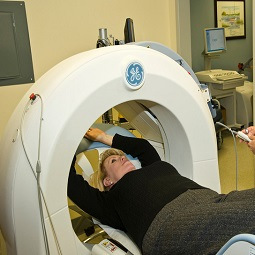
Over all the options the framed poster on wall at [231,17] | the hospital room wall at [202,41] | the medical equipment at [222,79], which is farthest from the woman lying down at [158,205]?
the framed poster on wall at [231,17]

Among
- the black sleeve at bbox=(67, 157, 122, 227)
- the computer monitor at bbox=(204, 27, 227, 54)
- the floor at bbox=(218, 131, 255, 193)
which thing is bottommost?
the floor at bbox=(218, 131, 255, 193)

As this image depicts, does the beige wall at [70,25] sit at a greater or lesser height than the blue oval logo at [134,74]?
greater

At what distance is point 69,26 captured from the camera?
2506mm

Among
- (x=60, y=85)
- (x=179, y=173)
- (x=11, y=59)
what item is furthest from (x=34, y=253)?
(x=11, y=59)

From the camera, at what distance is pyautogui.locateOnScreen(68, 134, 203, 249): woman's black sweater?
1334 millimetres

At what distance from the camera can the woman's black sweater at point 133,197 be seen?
1334 millimetres

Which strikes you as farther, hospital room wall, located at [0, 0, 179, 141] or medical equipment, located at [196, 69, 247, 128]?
medical equipment, located at [196, 69, 247, 128]

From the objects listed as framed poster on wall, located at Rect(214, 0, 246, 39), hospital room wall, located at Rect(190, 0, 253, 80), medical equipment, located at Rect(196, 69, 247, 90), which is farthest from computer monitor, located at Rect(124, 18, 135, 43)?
framed poster on wall, located at Rect(214, 0, 246, 39)

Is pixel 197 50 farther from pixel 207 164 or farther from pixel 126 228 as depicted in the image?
pixel 126 228

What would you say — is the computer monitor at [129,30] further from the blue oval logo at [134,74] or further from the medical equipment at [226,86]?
the medical equipment at [226,86]

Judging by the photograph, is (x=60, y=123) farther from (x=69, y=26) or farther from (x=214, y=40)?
(x=214, y=40)

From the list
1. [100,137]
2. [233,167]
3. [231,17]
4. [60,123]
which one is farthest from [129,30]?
[231,17]

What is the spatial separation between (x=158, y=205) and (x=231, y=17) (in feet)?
14.1

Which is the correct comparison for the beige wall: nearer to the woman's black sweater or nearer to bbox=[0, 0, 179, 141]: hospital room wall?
bbox=[0, 0, 179, 141]: hospital room wall
